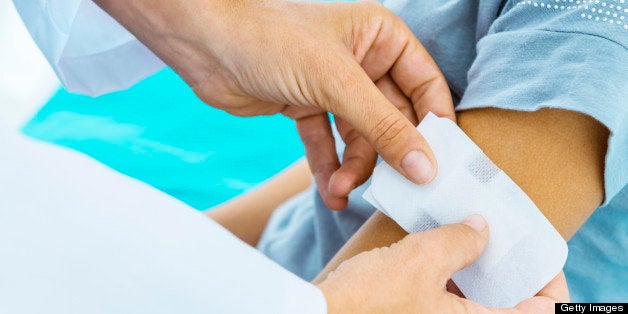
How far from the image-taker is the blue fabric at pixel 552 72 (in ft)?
2.70

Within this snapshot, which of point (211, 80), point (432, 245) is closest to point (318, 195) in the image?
point (211, 80)

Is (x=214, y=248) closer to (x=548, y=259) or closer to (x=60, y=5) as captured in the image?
(x=548, y=259)

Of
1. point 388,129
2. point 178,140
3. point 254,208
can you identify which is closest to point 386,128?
point 388,129

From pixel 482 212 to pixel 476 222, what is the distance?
0.07ft

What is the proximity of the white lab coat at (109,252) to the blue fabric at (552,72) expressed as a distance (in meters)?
0.37

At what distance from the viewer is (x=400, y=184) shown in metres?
0.89

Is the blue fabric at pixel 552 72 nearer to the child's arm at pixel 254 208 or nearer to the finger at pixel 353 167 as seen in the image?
the finger at pixel 353 167

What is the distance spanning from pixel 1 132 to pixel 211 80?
470 millimetres

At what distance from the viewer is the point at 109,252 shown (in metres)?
0.63

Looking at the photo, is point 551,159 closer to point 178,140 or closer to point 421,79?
point 421,79

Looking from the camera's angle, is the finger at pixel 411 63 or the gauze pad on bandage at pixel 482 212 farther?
the finger at pixel 411 63

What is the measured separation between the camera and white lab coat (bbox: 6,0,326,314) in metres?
0.62

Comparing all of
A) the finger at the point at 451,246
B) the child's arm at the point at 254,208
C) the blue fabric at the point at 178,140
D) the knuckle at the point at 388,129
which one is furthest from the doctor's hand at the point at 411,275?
the blue fabric at the point at 178,140

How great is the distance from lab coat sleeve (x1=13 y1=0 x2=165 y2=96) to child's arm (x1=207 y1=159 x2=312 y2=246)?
0.31 metres
